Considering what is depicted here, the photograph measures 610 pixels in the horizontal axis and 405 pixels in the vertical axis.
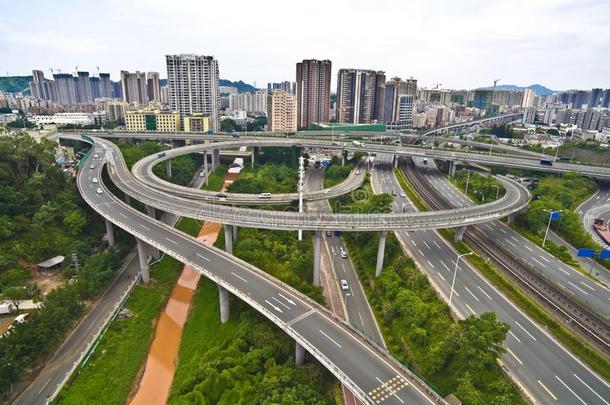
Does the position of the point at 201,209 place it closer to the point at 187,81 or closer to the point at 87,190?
the point at 87,190

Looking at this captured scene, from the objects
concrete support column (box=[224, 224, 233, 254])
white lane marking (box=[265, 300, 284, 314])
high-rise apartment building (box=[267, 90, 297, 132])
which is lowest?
white lane marking (box=[265, 300, 284, 314])

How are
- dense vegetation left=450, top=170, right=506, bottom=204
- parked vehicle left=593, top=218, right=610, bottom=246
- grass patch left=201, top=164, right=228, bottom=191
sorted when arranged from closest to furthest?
parked vehicle left=593, top=218, right=610, bottom=246, dense vegetation left=450, top=170, right=506, bottom=204, grass patch left=201, top=164, right=228, bottom=191

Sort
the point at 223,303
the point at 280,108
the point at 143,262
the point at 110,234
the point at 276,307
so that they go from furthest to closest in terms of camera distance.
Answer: the point at 280,108, the point at 110,234, the point at 143,262, the point at 223,303, the point at 276,307

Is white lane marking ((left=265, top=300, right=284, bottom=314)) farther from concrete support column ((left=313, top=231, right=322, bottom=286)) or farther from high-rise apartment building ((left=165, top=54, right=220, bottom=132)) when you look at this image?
high-rise apartment building ((left=165, top=54, right=220, bottom=132))

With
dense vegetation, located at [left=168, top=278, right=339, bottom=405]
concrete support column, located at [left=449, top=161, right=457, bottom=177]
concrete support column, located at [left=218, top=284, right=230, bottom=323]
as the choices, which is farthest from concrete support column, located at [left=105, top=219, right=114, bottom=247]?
concrete support column, located at [left=449, top=161, right=457, bottom=177]

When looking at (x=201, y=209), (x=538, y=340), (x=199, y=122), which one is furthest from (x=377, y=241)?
(x=199, y=122)

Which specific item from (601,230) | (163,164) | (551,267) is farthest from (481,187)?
(163,164)

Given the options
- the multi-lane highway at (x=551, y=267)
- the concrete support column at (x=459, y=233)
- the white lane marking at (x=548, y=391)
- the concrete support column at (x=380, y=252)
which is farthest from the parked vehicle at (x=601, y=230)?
the white lane marking at (x=548, y=391)

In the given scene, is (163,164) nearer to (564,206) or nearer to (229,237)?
(229,237)
